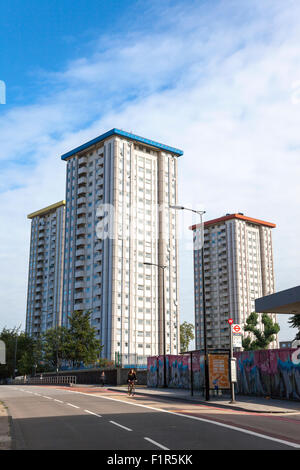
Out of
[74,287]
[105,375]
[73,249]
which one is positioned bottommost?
[105,375]

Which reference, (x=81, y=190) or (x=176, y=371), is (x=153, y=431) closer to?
(x=176, y=371)

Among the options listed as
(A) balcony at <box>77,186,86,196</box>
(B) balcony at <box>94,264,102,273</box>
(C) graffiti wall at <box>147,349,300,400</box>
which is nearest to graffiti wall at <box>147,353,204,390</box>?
(C) graffiti wall at <box>147,349,300,400</box>

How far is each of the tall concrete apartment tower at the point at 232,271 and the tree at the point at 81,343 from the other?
7158 centimetres

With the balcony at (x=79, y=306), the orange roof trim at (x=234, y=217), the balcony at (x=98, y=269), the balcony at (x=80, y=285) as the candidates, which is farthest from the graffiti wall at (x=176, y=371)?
the orange roof trim at (x=234, y=217)

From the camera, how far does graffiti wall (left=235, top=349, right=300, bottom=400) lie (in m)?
24.0

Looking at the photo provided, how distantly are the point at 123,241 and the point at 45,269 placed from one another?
157 ft

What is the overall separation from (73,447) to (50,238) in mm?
136182

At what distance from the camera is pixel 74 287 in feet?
353

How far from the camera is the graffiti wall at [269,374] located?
945 inches

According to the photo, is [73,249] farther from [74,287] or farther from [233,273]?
[233,273]

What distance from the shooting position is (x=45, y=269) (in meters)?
142

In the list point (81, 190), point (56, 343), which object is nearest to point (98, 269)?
point (81, 190)

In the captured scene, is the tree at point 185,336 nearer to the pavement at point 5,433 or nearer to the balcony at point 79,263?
the balcony at point 79,263
